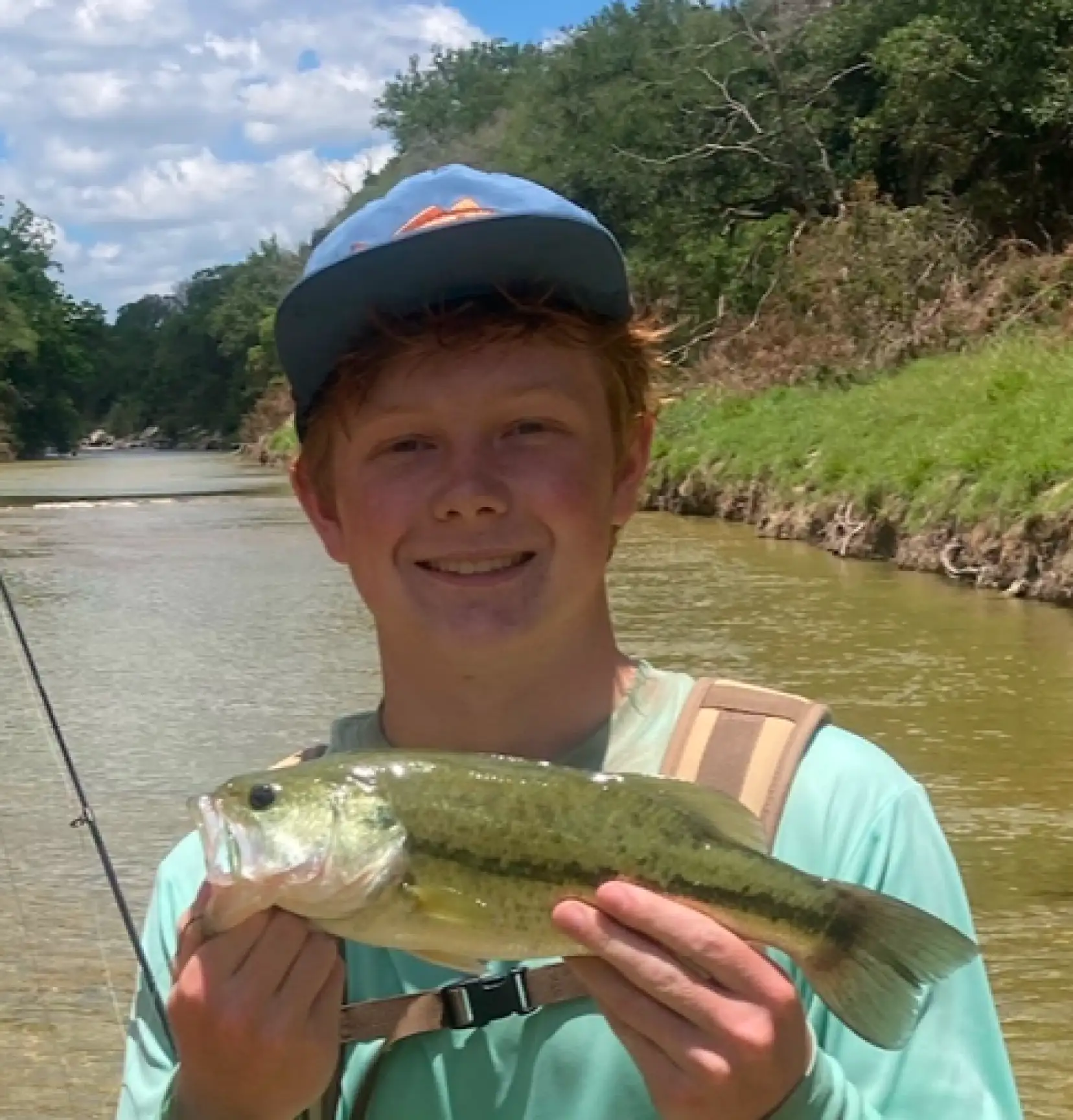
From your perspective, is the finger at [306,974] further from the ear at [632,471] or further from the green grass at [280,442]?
the green grass at [280,442]

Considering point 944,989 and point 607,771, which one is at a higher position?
point 607,771

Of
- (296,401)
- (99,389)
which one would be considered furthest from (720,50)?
(99,389)

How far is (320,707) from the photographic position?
1026cm

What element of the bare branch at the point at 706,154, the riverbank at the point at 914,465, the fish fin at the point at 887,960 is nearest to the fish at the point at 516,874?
the fish fin at the point at 887,960

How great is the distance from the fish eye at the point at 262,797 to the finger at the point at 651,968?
30cm

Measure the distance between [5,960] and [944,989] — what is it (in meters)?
4.78

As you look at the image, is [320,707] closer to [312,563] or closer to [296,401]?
[296,401]

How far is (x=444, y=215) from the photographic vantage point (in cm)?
208

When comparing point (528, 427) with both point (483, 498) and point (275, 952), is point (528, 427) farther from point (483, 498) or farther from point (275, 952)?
point (275, 952)

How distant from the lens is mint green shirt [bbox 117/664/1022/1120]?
5.94 ft

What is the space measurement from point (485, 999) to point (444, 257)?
0.84 meters

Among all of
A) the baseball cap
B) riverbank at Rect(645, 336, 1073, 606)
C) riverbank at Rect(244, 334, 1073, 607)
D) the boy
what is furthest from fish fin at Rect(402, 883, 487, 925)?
riverbank at Rect(645, 336, 1073, 606)

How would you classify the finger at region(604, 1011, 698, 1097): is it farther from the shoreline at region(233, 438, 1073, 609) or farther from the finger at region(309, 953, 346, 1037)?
the shoreline at region(233, 438, 1073, 609)

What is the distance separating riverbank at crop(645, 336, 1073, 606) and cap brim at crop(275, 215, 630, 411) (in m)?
11.1
